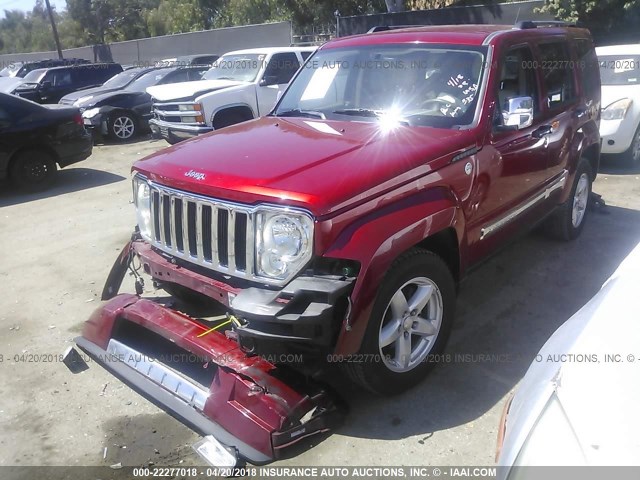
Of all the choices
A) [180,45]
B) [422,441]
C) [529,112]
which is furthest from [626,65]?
[180,45]

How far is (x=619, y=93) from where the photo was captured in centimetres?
867

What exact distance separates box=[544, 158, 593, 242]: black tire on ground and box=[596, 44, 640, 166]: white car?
2906 millimetres

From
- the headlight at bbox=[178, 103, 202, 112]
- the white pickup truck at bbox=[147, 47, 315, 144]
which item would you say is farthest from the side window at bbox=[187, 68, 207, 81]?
the headlight at bbox=[178, 103, 202, 112]

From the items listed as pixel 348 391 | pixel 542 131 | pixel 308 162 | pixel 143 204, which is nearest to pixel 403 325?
pixel 348 391

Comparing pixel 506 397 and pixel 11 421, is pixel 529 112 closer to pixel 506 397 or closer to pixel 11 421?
pixel 506 397

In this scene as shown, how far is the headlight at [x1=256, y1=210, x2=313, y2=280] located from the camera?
2881 millimetres

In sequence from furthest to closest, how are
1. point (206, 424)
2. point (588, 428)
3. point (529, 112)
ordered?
point (529, 112) < point (206, 424) < point (588, 428)

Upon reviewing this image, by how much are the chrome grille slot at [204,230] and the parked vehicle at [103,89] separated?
1099 cm

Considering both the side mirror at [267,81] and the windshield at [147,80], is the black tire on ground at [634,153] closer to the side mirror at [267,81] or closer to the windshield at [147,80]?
the side mirror at [267,81]

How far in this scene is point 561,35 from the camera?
5.24 m

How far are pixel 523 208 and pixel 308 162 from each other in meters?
2.10

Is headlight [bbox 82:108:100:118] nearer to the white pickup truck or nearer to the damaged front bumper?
the white pickup truck

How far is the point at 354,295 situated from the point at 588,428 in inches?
50.9

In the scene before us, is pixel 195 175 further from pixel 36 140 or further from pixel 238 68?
pixel 238 68
